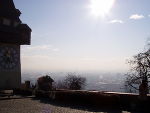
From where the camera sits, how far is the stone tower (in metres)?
38.4

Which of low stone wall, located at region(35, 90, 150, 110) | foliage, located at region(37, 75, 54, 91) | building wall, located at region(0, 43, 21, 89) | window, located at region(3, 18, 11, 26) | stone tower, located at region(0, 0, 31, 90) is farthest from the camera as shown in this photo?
window, located at region(3, 18, 11, 26)

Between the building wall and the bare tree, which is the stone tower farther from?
the bare tree

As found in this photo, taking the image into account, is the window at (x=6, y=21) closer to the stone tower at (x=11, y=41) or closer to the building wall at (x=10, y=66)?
the stone tower at (x=11, y=41)

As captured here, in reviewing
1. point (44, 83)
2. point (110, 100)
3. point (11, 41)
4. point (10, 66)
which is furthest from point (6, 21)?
point (110, 100)

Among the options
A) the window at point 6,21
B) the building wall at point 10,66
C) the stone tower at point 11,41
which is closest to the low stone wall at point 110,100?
the building wall at point 10,66

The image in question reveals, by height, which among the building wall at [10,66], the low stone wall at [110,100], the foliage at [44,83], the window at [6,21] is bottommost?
the low stone wall at [110,100]

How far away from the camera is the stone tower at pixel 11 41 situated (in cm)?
3838

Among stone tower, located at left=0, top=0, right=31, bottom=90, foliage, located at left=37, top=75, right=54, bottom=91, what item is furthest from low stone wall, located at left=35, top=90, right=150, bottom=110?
stone tower, located at left=0, top=0, right=31, bottom=90

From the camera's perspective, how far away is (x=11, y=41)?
3872 cm

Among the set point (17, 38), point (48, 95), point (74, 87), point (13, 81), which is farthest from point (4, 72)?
point (74, 87)

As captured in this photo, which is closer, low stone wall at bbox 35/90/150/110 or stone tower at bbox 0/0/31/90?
low stone wall at bbox 35/90/150/110

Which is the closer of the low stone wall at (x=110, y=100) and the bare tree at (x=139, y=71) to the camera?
the low stone wall at (x=110, y=100)

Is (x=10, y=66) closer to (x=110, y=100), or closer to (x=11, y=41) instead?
(x=11, y=41)

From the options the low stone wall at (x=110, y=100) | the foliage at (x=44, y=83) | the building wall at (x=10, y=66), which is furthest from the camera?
the building wall at (x=10, y=66)
